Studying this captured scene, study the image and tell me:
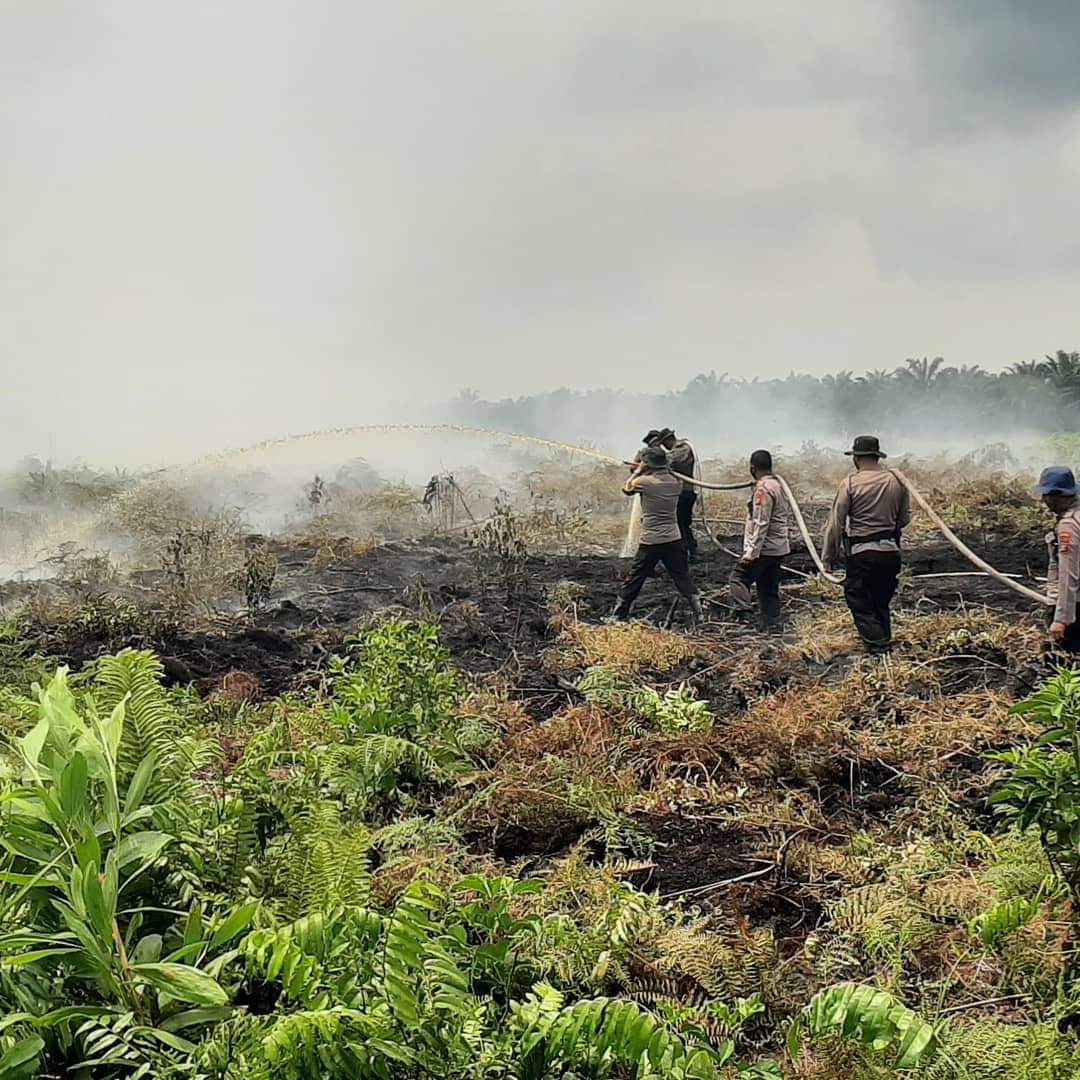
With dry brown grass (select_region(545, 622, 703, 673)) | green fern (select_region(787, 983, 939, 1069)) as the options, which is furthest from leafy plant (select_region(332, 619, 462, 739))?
green fern (select_region(787, 983, 939, 1069))

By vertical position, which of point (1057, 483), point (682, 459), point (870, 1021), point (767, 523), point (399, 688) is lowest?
point (870, 1021)

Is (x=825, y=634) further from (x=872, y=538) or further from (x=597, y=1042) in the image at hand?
(x=597, y=1042)

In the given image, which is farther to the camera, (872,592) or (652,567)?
(652,567)

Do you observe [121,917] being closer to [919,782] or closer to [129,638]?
[919,782]

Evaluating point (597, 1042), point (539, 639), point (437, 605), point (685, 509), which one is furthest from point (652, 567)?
point (597, 1042)

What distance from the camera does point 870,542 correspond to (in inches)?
313

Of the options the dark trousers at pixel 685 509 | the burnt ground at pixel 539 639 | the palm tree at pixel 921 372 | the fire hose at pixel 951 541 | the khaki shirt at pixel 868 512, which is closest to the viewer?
the burnt ground at pixel 539 639

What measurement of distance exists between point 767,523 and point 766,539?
5.0 inches

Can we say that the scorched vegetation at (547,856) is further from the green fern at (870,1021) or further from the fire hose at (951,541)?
the fire hose at (951,541)

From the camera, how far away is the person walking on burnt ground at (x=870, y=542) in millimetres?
7918

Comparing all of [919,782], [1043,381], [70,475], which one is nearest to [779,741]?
[919,782]

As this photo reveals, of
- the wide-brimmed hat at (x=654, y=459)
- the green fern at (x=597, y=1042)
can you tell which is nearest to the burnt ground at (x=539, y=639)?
the wide-brimmed hat at (x=654, y=459)

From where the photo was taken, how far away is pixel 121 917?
3010mm

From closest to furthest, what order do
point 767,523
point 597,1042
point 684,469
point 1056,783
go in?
point 597,1042
point 1056,783
point 767,523
point 684,469
